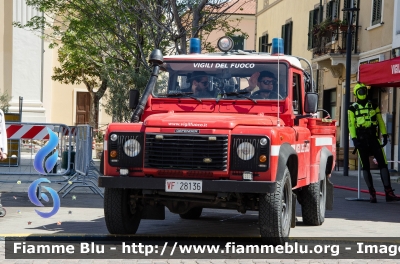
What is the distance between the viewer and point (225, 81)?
37.1ft

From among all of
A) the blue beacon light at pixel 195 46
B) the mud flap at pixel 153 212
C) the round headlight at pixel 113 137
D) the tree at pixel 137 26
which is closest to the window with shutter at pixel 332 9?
the tree at pixel 137 26

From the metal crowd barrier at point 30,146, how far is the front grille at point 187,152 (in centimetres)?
540

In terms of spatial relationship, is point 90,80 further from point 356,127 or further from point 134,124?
point 134,124

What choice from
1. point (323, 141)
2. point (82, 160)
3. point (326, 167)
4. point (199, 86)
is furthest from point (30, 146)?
point (323, 141)

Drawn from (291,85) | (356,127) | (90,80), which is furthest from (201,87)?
(90,80)

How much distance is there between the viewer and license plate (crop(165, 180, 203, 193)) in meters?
9.62

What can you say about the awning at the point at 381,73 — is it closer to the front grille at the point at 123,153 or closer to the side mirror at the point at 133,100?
the side mirror at the point at 133,100

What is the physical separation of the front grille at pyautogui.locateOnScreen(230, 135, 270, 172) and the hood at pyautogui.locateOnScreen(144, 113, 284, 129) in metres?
0.19

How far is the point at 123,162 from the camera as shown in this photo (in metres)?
9.94

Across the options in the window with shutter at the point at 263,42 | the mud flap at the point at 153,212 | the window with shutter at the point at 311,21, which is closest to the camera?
the mud flap at the point at 153,212

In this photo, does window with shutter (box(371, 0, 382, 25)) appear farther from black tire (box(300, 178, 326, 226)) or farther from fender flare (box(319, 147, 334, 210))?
black tire (box(300, 178, 326, 226))

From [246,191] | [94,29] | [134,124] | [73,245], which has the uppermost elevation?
[94,29]

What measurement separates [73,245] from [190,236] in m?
1.40

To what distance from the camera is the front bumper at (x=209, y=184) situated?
947 cm
